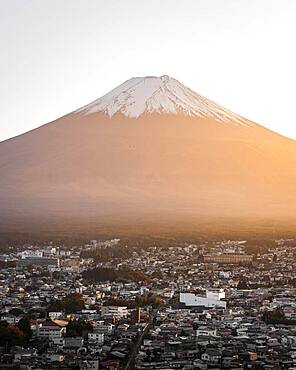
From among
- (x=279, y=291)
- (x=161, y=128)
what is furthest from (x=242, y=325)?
(x=161, y=128)

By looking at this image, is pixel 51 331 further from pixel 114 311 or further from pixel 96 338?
pixel 114 311

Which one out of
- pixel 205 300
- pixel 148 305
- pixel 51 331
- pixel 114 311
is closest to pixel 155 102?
pixel 205 300

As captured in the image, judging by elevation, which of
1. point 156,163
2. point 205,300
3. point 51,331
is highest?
point 156,163

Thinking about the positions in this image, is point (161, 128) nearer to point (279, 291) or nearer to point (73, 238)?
point (73, 238)

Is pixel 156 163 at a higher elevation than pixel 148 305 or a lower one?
higher

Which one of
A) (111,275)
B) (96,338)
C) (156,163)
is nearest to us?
(96,338)

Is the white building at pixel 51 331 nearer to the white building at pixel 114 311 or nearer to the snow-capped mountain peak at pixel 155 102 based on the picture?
the white building at pixel 114 311
